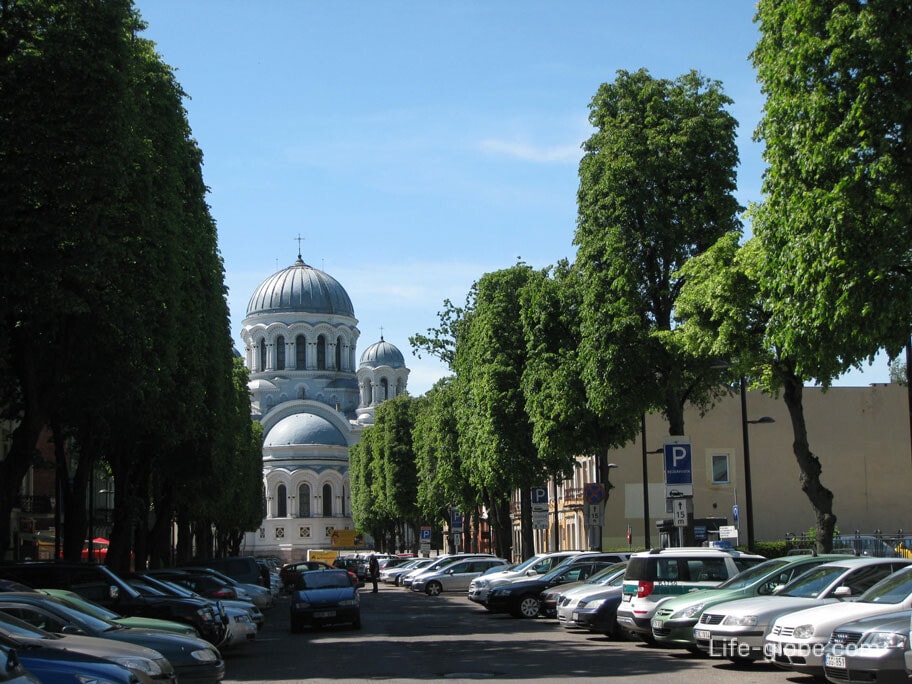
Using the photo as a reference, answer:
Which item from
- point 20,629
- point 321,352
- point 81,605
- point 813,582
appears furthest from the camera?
point 321,352

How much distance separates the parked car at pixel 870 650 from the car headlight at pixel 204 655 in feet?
24.2

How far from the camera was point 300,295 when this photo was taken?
137 m

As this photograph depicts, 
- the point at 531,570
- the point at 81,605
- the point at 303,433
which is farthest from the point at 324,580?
the point at 303,433

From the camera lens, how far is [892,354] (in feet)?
63.9

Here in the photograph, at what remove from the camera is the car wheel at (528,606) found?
3048 cm

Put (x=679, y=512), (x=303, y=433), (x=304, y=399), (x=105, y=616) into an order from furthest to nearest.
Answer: (x=304, y=399), (x=303, y=433), (x=679, y=512), (x=105, y=616)

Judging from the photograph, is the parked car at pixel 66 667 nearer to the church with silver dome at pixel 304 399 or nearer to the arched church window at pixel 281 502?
the church with silver dome at pixel 304 399

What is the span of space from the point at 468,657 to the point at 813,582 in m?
5.73

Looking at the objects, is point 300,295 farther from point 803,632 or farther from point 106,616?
point 803,632

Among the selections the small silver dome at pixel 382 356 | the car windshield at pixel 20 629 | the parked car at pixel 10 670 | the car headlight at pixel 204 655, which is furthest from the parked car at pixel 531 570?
the small silver dome at pixel 382 356

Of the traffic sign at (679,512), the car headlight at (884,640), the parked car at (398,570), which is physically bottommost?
the parked car at (398,570)

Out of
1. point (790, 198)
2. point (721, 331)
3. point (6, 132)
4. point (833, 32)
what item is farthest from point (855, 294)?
point (6, 132)

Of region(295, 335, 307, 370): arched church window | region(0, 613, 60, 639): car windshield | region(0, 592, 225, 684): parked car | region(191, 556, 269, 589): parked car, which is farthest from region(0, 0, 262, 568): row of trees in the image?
region(295, 335, 307, 370): arched church window

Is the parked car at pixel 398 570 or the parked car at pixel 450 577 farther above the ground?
the parked car at pixel 450 577
